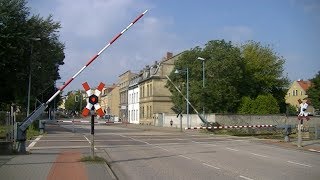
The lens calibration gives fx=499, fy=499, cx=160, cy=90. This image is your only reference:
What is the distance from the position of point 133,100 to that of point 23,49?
67967 mm

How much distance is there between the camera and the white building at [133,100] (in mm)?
103000

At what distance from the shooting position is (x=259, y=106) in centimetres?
6375

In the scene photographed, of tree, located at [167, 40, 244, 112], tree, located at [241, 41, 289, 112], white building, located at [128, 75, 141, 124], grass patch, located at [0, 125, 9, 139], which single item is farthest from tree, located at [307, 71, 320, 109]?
grass patch, located at [0, 125, 9, 139]

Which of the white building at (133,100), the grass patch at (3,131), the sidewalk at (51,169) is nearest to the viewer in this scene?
the sidewalk at (51,169)

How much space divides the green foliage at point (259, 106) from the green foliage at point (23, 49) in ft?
83.1

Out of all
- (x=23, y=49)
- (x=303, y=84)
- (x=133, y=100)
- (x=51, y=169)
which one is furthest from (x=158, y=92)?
(x=51, y=169)

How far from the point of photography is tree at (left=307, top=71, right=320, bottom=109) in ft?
320

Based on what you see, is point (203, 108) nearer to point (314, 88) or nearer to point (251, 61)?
point (251, 61)

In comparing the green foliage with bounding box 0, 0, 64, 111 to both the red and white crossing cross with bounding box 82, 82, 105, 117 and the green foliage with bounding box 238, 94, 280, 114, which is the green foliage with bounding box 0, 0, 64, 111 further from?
the green foliage with bounding box 238, 94, 280, 114

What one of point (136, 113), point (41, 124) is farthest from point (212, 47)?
point (136, 113)

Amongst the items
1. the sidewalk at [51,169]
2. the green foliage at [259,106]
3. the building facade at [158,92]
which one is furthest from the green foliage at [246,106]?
the sidewalk at [51,169]

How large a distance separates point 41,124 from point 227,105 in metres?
26.0

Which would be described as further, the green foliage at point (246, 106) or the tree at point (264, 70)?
the tree at point (264, 70)

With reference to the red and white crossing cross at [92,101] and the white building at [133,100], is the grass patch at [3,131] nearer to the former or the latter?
the red and white crossing cross at [92,101]
